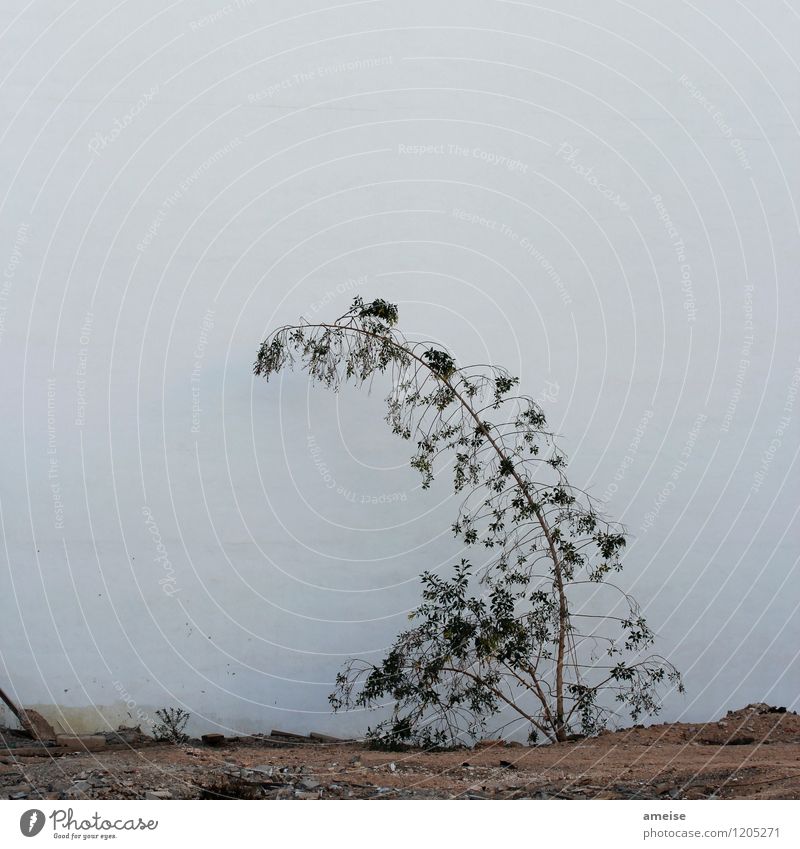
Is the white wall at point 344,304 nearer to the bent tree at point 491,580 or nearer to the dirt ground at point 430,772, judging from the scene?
the bent tree at point 491,580

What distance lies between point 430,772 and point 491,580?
5.86 ft

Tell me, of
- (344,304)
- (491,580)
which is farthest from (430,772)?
(344,304)

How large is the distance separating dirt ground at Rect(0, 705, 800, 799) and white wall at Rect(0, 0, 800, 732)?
37.4 inches

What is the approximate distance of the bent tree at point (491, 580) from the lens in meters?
7.47

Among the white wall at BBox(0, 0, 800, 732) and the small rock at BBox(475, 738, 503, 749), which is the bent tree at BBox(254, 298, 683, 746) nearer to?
the small rock at BBox(475, 738, 503, 749)

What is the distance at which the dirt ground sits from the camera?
20.7 feet

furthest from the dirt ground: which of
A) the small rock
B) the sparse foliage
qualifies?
the sparse foliage

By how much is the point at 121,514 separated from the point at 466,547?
2465mm

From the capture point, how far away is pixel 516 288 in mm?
8430

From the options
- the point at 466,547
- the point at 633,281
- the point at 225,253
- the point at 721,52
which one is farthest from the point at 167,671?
the point at 721,52

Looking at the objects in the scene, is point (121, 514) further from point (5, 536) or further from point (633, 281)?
point (633, 281)

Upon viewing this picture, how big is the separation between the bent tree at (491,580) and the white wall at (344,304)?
22cm

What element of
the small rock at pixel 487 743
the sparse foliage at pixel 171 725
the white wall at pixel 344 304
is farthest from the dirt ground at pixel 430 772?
the white wall at pixel 344 304
